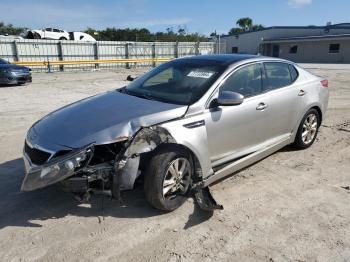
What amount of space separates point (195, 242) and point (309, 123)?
3.38m

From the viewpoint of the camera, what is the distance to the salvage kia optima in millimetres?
3166

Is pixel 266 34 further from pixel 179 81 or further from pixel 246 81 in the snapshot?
pixel 179 81

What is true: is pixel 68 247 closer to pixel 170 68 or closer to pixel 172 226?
pixel 172 226

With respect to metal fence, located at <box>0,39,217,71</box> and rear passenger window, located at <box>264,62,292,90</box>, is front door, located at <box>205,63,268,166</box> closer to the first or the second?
rear passenger window, located at <box>264,62,292,90</box>

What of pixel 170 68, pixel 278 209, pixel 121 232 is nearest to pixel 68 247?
pixel 121 232

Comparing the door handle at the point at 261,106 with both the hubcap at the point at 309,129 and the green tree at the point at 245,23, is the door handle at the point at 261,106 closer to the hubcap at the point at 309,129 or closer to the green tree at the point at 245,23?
the hubcap at the point at 309,129

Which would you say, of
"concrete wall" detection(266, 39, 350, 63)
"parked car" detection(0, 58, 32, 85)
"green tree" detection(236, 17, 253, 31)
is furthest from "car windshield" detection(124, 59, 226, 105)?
"green tree" detection(236, 17, 253, 31)

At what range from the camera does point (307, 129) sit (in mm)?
5523

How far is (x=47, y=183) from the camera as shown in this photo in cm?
303

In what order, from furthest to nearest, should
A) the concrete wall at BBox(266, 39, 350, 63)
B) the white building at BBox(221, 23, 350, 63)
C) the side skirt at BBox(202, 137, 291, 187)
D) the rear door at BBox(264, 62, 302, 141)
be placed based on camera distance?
the white building at BBox(221, 23, 350, 63) < the concrete wall at BBox(266, 39, 350, 63) < the rear door at BBox(264, 62, 302, 141) < the side skirt at BBox(202, 137, 291, 187)

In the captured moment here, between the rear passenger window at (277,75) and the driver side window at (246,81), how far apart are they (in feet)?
0.64

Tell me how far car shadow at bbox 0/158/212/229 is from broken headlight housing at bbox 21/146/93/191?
57 cm

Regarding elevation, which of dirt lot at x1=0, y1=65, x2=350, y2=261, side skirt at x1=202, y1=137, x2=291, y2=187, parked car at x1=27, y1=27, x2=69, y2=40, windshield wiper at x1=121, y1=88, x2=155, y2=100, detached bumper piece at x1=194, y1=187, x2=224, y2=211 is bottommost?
dirt lot at x1=0, y1=65, x2=350, y2=261

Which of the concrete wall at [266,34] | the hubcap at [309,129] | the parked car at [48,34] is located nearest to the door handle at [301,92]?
the hubcap at [309,129]
